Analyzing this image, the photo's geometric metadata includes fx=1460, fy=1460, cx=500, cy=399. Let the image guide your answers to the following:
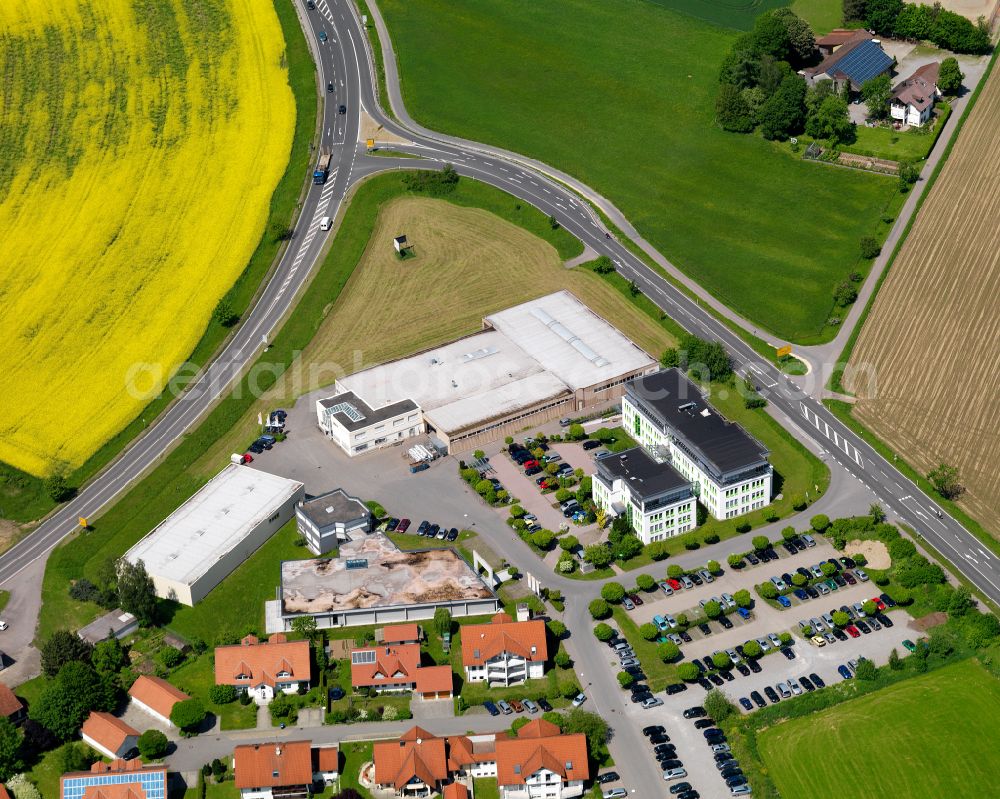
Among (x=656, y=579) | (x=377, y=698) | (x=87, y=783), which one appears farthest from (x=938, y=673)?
(x=87, y=783)

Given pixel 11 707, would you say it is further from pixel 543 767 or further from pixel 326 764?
pixel 543 767

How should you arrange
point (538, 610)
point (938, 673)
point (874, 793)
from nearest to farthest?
point (874, 793) → point (938, 673) → point (538, 610)

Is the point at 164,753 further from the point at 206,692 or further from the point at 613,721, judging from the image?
the point at 613,721

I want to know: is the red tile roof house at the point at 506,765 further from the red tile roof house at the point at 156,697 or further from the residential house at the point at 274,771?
the red tile roof house at the point at 156,697

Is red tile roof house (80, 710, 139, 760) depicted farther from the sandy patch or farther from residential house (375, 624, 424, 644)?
the sandy patch

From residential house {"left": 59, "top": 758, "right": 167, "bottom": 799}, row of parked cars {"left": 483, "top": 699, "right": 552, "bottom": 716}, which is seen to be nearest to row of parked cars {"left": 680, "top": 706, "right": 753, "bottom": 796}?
row of parked cars {"left": 483, "top": 699, "right": 552, "bottom": 716}
